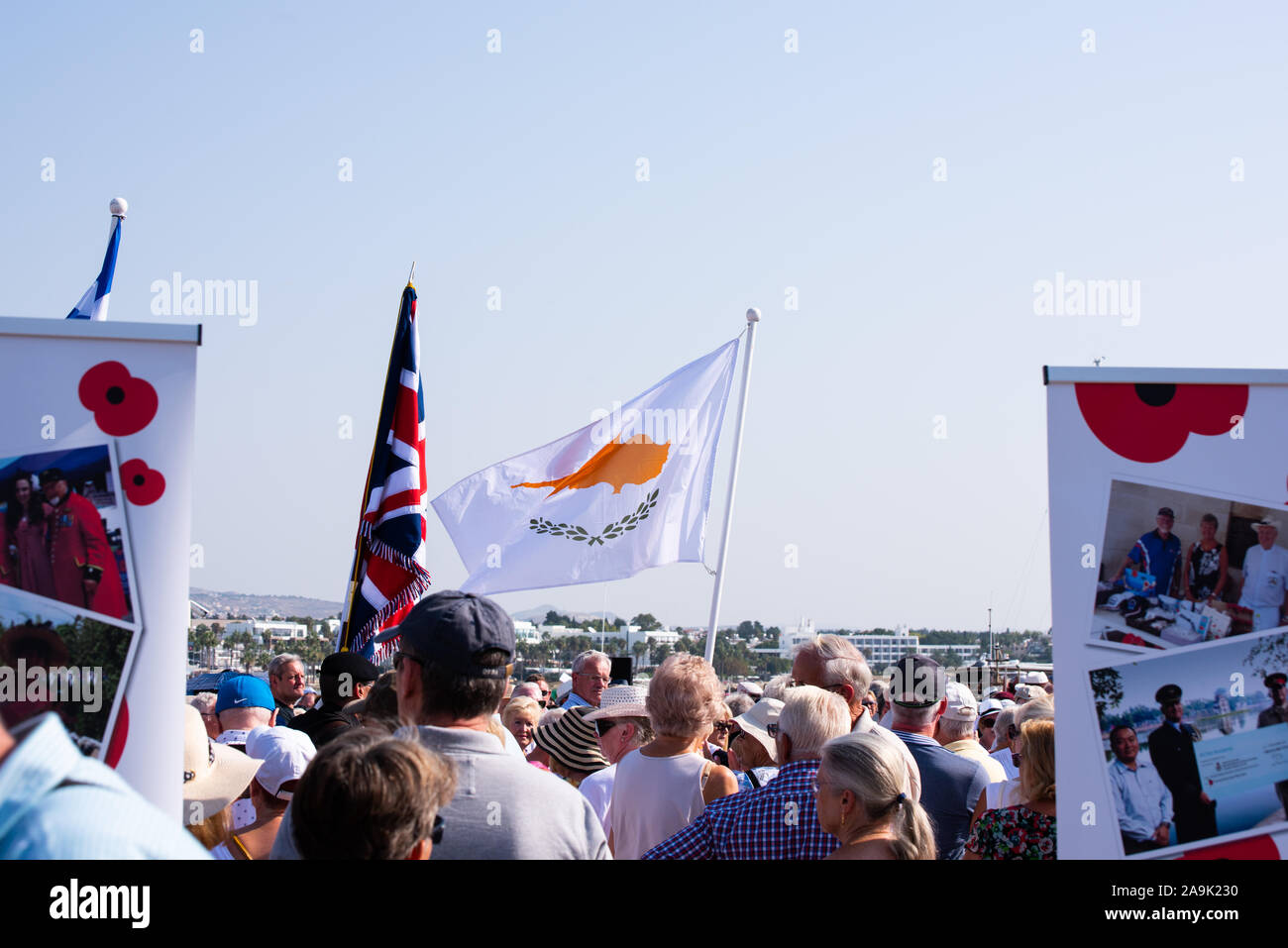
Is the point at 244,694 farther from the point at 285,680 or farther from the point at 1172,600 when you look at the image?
the point at 1172,600

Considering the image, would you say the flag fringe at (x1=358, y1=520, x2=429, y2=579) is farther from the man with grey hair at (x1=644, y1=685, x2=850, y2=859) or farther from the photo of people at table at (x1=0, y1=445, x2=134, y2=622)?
the photo of people at table at (x1=0, y1=445, x2=134, y2=622)

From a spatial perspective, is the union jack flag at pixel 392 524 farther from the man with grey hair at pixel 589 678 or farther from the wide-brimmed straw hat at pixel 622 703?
the wide-brimmed straw hat at pixel 622 703

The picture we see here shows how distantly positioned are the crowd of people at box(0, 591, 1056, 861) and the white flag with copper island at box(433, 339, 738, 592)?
235cm

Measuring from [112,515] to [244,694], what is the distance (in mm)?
3927

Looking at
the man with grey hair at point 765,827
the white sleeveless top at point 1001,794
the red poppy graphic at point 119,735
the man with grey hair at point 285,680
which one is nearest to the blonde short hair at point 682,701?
the man with grey hair at point 765,827

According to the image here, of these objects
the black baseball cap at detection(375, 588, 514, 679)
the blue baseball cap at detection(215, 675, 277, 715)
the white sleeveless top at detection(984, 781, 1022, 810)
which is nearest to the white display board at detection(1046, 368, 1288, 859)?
the black baseball cap at detection(375, 588, 514, 679)

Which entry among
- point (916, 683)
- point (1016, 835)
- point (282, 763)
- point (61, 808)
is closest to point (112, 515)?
point (61, 808)

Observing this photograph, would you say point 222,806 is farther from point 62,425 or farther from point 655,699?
point 62,425

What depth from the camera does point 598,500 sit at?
962 cm

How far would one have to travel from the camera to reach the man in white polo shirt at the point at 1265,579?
11.1ft

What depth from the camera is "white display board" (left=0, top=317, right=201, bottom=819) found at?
121 inches
